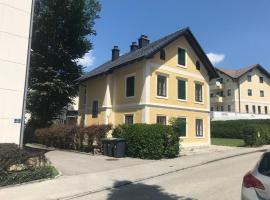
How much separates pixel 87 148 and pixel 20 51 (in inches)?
345

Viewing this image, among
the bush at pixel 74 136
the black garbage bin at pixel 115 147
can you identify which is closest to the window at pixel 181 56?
the bush at pixel 74 136

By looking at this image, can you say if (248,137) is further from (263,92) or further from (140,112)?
(263,92)

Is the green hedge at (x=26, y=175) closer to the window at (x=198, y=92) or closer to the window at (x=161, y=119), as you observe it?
the window at (x=161, y=119)

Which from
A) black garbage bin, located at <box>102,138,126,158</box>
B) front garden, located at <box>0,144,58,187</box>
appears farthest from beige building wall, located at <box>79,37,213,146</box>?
front garden, located at <box>0,144,58,187</box>

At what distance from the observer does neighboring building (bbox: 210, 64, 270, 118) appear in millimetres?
58250

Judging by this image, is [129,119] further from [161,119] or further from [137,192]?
[137,192]

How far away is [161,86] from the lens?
2600cm

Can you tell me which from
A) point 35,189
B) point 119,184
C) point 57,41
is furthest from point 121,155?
point 57,41

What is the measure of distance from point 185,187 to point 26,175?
5341 mm

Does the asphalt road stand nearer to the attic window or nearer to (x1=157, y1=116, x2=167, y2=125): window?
(x1=157, y1=116, x2=167, y2=125): window

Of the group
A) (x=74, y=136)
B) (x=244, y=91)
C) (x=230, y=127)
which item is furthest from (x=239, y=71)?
(x=74, y=136)

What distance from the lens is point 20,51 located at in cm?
1579

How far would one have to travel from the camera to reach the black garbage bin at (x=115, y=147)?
19.4 metres

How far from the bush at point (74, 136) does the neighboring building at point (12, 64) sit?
21.3 ft
